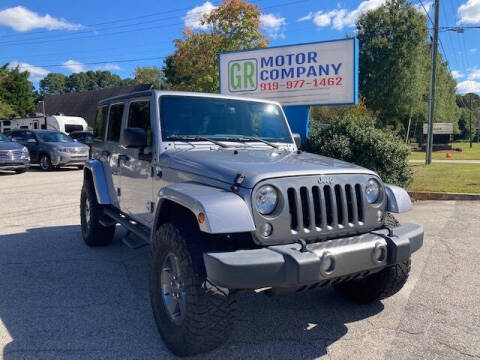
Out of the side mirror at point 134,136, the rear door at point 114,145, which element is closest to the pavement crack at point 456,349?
the side mirror at point 134,136

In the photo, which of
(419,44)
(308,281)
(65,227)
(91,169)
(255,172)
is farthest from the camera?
(419,44)

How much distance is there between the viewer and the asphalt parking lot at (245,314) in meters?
3.22

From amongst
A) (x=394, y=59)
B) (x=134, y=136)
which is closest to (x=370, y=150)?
(x=134, y=136)

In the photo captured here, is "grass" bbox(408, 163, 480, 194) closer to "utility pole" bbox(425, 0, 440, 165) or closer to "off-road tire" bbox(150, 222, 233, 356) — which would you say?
"utility pole" bbox(425, 0, 440, 165)

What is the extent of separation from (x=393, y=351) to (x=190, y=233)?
5.55ft

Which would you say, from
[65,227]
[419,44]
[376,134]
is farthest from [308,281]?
[419,44]

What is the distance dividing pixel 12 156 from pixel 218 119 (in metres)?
14.3

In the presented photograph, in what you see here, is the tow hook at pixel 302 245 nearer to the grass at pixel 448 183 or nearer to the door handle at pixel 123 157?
the door handle at pixel 123 157

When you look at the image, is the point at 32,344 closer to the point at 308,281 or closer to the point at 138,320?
the point at 138,320

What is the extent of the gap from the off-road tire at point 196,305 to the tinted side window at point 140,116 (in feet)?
4.49

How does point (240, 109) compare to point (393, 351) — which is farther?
point (240, 109)

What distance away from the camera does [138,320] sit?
146 inches

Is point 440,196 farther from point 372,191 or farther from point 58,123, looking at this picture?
point 58,123

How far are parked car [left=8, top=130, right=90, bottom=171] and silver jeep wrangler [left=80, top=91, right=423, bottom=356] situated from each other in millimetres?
13772
